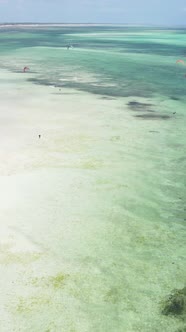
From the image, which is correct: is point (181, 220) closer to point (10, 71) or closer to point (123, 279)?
point (123, 279)

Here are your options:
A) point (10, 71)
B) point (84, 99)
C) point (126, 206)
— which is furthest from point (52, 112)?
point (10, 71)

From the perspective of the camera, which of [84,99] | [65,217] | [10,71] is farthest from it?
[10,71]

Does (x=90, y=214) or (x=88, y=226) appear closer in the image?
(x=88, y=226)
